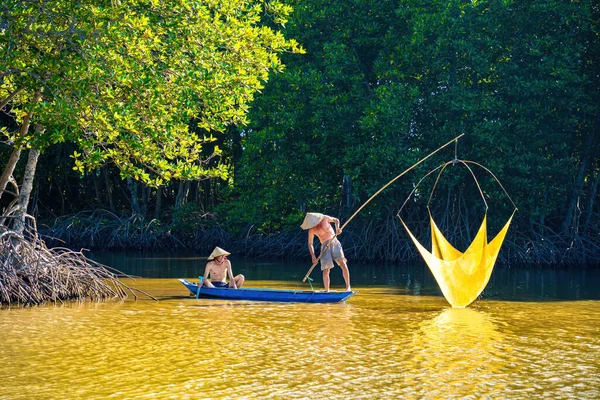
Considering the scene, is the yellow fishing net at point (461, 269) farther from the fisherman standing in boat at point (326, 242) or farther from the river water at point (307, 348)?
the fisherman standing in boat at point (326, 242)

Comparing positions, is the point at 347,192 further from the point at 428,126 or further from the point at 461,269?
the point at 461,269

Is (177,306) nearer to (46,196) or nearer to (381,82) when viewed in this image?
(381,82)

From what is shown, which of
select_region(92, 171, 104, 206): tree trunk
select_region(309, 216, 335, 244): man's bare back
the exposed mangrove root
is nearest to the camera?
select_region(309, 216, 335, 244): man's bare back

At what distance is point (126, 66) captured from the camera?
11.7 meters

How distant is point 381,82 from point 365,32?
1.68 metres

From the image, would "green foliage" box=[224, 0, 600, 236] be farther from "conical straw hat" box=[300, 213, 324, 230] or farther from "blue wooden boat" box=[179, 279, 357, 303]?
"blue wooden boat" box=[179, 279, 357, 303]

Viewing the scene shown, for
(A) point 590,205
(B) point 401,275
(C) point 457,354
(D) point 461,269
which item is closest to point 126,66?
(D) point 461,269

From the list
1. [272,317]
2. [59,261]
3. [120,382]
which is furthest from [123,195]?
[120,382]

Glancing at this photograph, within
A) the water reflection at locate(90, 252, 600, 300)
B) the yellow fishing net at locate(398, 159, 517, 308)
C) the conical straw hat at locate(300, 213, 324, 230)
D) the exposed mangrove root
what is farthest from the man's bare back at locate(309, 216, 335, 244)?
the exposed mangrove root

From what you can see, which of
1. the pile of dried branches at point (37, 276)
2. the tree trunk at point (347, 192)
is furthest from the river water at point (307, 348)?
the tree trunk at point (347, 192)

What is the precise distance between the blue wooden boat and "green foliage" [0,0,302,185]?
1990 mm

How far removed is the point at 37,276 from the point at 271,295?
3.38 meters

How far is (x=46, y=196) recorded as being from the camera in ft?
99.8

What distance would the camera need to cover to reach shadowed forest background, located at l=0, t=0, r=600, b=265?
2130 cm
